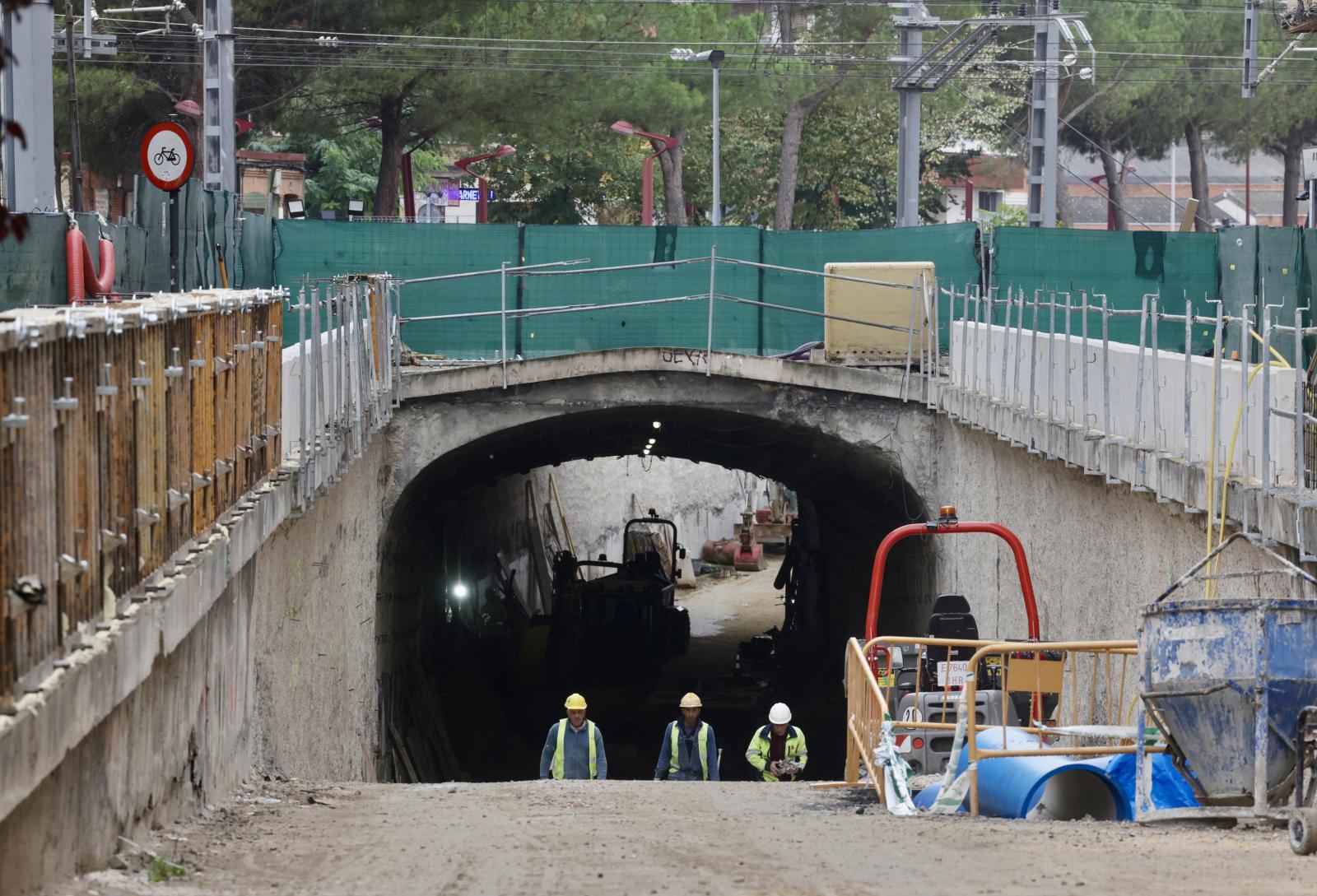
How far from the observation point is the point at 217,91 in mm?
25656

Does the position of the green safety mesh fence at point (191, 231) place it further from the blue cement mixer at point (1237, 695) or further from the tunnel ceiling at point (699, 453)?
the blue cement mixer at point (1237, 695)

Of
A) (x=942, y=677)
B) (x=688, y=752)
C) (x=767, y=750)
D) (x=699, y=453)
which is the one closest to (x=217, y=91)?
(x=699, y=453)

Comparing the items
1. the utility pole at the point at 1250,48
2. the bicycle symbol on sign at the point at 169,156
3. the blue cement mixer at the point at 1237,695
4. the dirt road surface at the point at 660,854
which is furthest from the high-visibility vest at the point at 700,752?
the utility pole at the point at 1250,48

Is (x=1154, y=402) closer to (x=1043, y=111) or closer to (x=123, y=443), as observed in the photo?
(x=123, y=443)

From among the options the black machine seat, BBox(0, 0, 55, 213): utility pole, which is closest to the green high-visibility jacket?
the black machine seat

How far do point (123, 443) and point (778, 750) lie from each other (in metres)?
10.4

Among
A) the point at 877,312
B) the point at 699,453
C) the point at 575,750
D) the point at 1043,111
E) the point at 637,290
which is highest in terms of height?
the point at 1043,111

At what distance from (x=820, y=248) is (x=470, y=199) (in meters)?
47.5

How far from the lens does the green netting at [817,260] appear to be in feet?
80.2

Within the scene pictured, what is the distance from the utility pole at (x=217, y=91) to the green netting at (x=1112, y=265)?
10.7 m

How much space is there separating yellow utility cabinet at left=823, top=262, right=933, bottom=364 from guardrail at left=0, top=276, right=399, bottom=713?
10.5 meters

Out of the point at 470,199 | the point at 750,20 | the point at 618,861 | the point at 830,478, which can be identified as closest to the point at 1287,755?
the point at 618,861

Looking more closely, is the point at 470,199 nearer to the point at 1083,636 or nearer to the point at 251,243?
the point at 251,243

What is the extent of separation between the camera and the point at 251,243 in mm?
23094
